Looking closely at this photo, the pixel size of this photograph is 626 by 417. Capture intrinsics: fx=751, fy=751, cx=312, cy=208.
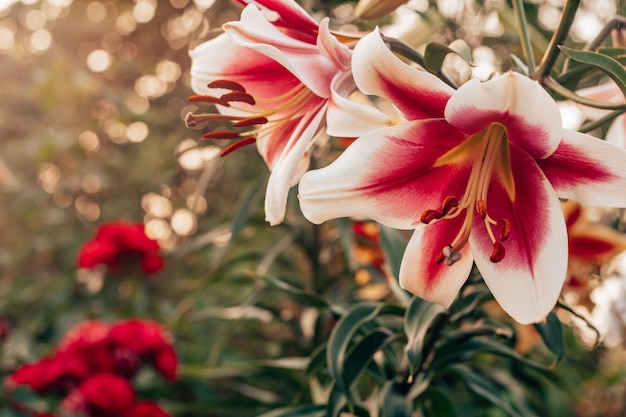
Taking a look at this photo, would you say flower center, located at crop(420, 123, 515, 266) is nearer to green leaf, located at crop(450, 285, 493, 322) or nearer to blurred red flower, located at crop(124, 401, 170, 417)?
green leaf, located at crop(450, 285, 493, 322)

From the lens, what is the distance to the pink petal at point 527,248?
49 centimetres

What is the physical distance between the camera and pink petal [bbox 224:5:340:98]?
20.4 inches

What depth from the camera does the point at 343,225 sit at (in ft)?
3.43

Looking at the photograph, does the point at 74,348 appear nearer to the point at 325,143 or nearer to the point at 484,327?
the point at 325,143

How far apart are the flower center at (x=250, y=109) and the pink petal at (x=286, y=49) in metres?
0.05

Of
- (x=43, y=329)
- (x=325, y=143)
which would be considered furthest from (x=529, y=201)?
(x=43, y=329)

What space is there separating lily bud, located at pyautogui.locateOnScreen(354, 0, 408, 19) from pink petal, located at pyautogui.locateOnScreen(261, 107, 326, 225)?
10 centimetres

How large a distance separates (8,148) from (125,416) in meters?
1.49

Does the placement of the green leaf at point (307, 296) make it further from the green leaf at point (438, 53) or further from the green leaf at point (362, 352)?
the green leaf at point (438, 53)

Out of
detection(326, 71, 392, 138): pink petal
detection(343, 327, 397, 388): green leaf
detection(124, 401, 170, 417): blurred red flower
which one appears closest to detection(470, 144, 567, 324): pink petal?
detection(326, 71, 392, 138): pink petal

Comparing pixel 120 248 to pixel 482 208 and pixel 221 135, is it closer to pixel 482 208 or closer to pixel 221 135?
pixel 221 135

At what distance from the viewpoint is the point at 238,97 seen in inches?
22.4

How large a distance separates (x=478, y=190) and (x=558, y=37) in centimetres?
12

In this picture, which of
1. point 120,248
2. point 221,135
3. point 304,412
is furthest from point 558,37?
point 120,248
